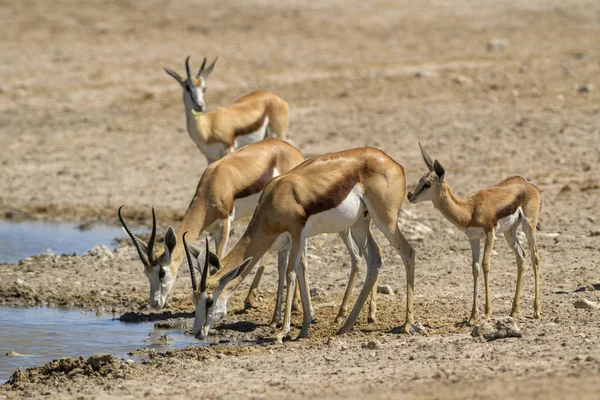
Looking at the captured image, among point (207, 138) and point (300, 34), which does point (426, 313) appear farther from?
point (300, 34)

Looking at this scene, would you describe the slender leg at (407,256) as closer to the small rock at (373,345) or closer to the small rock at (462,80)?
the small rock at (373,345)

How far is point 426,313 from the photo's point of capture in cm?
1058

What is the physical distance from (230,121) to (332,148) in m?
3.11

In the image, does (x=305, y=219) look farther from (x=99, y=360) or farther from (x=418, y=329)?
(x=99, y=360)

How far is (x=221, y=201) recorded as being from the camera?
428 inches

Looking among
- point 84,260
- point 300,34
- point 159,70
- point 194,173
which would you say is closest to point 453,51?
point 300,34

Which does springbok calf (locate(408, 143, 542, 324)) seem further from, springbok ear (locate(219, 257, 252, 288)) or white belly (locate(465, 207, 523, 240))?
springbok ear (locate(219, 257, 252, 288))

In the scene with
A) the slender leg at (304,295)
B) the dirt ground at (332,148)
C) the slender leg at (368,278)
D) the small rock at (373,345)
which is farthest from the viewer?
the slender leg at (368,278)

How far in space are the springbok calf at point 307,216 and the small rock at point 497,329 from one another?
0.86 metres

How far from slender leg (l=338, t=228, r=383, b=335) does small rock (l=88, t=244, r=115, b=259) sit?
12.8 feet

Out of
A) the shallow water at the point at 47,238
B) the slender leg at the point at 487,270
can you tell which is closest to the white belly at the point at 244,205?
the slender leg at the point at 487,270

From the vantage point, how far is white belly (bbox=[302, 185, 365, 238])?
972 cm

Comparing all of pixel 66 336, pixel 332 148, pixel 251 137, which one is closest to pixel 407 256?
pixel 66 336

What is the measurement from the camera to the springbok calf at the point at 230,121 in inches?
617
